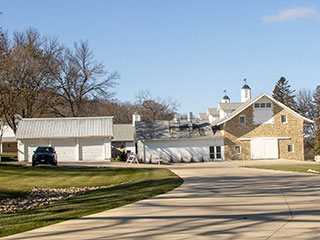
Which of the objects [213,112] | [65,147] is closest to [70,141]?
[65,147]

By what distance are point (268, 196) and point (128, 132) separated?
5024 cm

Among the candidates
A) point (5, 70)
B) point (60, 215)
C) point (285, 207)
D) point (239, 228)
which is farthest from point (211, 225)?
point (5, 70)

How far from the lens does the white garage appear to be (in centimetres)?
4306

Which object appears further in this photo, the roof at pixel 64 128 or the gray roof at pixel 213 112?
the gray roof at pixel 213 112

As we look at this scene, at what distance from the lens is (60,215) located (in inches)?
379

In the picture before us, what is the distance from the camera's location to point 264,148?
43.2 metres

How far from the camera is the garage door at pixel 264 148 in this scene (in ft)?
141

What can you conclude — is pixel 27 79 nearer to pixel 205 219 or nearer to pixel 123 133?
pixel 123 133

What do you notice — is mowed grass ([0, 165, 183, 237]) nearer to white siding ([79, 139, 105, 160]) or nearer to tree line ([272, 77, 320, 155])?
white siding ([79, 139, 105, 160])

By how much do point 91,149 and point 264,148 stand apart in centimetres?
1776

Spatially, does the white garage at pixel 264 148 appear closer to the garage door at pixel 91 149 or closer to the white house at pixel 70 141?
the white house at pixel 70 141

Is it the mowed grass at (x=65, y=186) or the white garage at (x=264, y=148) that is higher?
the white garage at (x=264, y=148)

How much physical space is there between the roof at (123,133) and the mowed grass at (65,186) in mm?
31476

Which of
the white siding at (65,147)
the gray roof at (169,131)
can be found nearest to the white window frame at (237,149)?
the gray roof at (169,131)
